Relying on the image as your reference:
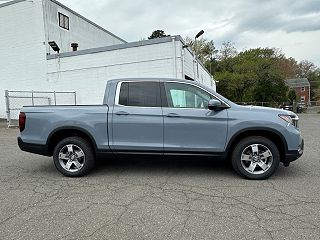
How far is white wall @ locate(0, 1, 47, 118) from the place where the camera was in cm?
1636

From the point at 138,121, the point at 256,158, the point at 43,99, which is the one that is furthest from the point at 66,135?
the point at 43,99

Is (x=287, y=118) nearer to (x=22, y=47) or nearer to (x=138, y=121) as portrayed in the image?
(x=138, y=121)

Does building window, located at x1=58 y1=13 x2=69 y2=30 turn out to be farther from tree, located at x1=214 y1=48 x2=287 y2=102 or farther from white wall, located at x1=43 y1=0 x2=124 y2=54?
tree, located at x1=214 y1=48 x2=287 y2=102

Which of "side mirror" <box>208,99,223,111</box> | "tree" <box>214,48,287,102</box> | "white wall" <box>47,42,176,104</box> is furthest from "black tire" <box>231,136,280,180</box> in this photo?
"tree" <box>214,48,287,102</box>

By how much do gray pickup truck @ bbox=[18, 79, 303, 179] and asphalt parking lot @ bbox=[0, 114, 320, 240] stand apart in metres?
0.46

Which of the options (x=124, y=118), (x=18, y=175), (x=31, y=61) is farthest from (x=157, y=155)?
(x=31, y=61)

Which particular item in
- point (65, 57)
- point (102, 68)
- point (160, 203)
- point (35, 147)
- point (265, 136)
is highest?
point (65, 57)

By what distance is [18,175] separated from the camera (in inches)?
219

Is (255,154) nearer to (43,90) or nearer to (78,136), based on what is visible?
(78,136)

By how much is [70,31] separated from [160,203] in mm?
17630

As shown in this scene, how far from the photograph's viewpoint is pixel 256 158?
16.5ft

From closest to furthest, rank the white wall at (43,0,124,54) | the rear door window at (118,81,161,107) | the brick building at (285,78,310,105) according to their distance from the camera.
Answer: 1. the rear door window at (118,81,161,107)
2. the white wall at (43,0,124,54)
3. the brick building at (285,78,310,105)

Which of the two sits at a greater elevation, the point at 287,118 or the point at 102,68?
the point at 102,68

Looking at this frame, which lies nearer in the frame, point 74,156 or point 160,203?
point 160,203
